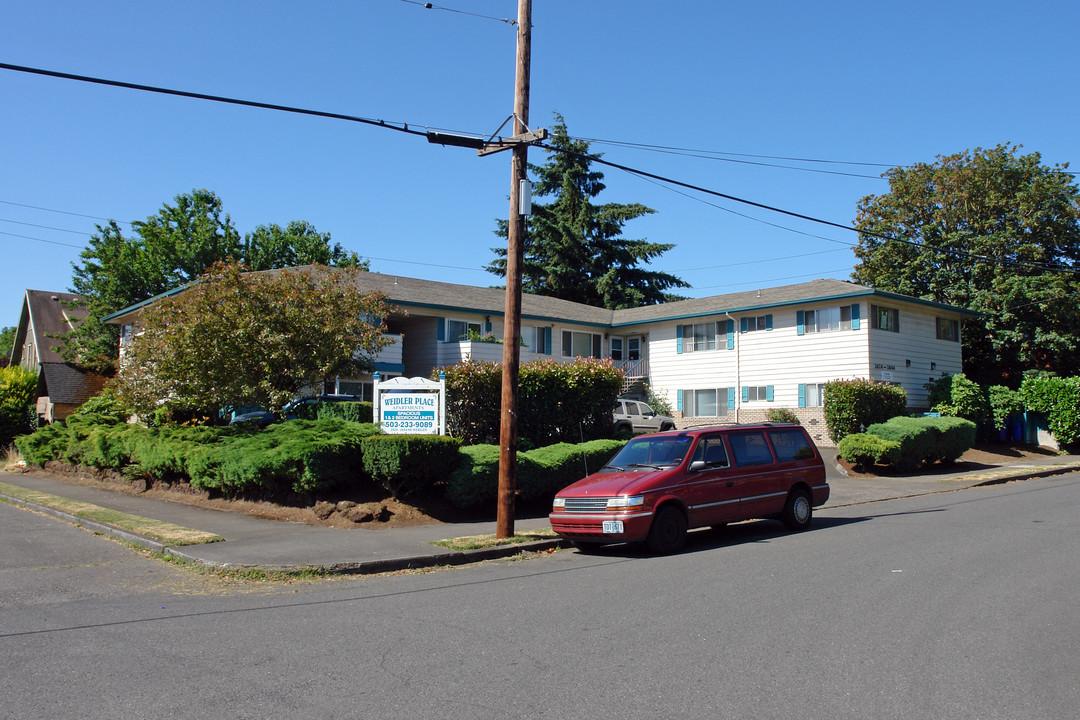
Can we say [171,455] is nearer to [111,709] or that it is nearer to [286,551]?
[286,551]

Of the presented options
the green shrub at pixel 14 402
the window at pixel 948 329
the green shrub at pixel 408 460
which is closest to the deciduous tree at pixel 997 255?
the window at pixel 948 329

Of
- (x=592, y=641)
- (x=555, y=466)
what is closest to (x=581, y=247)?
(x=555, y=466)

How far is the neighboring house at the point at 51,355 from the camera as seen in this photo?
130 ft

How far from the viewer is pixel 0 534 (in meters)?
13.5

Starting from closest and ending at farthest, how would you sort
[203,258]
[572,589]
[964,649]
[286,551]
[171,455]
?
[964,649], [572,589], [286,551], [171,455], [203,258]

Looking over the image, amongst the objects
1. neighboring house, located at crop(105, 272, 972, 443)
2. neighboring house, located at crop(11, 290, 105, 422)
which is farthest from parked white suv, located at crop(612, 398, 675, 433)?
neighboring house, located at crop(11, 290, 105, 422)

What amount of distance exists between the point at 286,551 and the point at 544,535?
12.9ft

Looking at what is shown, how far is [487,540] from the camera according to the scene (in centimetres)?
1237

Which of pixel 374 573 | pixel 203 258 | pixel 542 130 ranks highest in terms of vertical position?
pixel 203 258

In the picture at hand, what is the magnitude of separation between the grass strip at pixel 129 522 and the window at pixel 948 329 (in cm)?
3264

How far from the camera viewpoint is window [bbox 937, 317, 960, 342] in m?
35.9

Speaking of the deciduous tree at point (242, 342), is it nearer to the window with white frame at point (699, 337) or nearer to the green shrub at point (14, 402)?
the green shrub at point (14, 402)

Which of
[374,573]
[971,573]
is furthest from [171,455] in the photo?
[971,573]

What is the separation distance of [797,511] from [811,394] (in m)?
20.9
